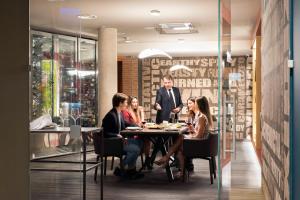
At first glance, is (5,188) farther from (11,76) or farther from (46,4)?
(46,4)

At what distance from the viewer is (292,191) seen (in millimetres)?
2596

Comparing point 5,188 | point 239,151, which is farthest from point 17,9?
point 239,151

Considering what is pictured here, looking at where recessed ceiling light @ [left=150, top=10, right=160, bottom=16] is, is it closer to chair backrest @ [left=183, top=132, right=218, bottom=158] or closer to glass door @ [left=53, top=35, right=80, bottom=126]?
chair backrest @ [left=183, top=132, right=218, bottom=158]

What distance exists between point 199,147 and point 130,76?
808 cm

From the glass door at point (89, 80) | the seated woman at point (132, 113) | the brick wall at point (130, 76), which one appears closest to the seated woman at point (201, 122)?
the seated woman at point (132, 113)

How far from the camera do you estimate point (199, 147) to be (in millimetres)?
6348

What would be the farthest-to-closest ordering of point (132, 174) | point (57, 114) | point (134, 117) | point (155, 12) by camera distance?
point (134, 117) < point (155, 12) < point (132, 174) < point (57, 114)

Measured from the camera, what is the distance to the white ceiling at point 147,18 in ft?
22.4

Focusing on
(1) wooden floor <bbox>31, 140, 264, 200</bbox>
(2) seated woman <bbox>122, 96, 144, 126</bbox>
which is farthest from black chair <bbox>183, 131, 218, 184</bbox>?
(2) seated woman <bbox>122, 96, 144, 126</bbox>

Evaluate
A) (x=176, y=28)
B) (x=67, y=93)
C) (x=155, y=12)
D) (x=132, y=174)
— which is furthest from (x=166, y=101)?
(x=67, y=93)

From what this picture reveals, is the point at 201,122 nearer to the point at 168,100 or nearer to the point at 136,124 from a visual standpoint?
the point at 136,124

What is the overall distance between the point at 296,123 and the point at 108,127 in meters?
4.43

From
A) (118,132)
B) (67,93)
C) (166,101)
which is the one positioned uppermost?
(67,93)

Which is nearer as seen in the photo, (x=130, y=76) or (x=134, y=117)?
(x=134, y=117)
